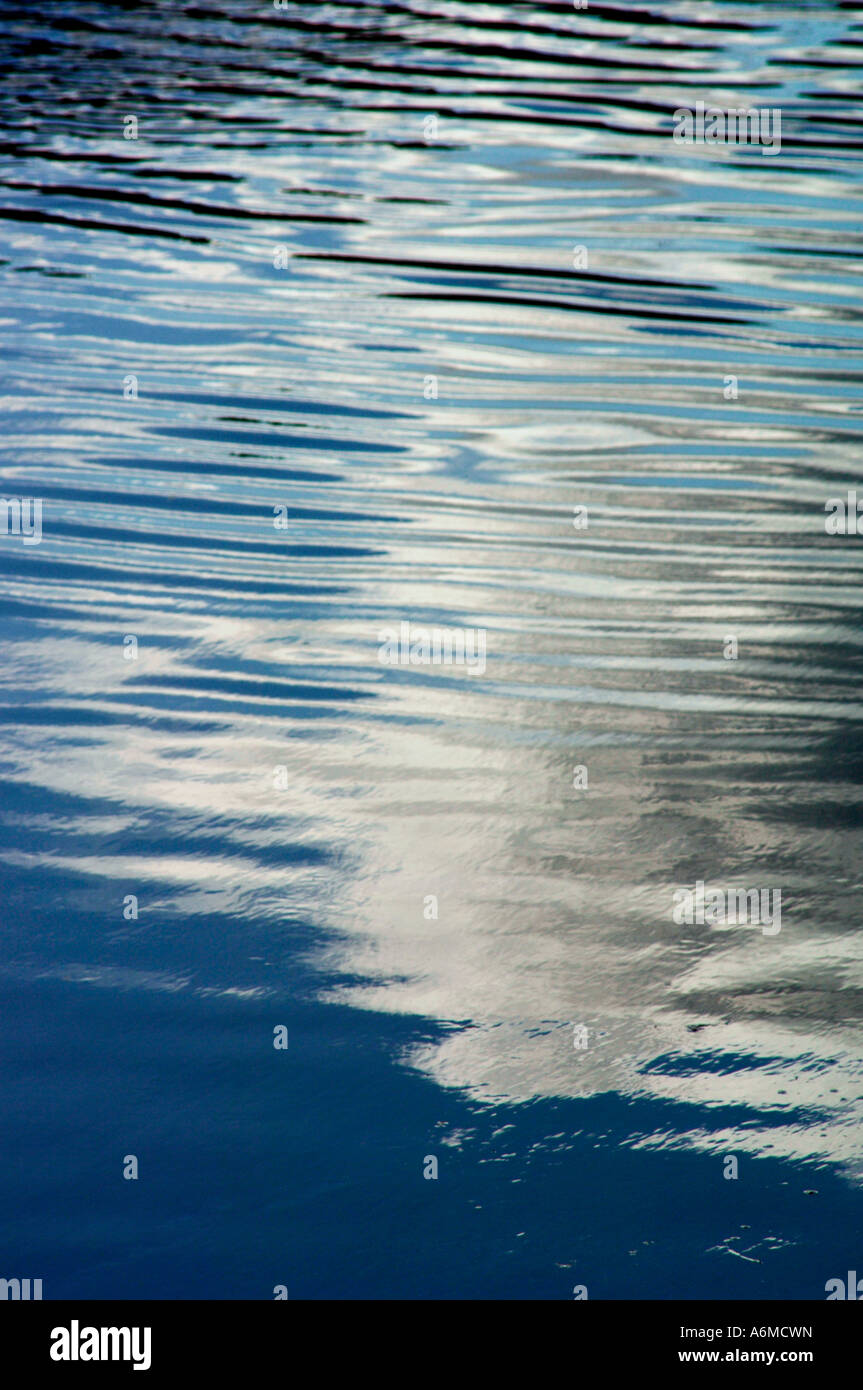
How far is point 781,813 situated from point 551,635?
67cm

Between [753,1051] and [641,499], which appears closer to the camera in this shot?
[753,1051]

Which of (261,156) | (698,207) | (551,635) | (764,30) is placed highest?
(764,30)

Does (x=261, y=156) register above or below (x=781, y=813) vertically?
above

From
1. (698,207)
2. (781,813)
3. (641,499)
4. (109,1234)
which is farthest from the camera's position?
(698,207)

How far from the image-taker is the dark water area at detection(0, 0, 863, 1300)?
1497mm

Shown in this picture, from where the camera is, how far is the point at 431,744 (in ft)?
7.50

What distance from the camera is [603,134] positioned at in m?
5.98

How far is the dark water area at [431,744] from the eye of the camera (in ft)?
4.91

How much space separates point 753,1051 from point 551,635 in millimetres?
1107

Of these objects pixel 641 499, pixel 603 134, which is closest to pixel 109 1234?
pixel 641 499

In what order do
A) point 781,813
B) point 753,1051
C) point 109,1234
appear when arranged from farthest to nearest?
1. point 781,813
2. point 753,1051
3. point 109,1234
